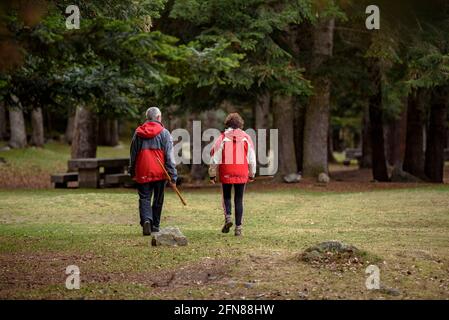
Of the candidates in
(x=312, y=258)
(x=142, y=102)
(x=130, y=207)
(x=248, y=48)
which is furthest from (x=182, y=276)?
(x=142, y=102)

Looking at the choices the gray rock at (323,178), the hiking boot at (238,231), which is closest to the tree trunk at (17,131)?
the gray rock at (323,178)

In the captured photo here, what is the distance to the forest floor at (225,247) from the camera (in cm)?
832

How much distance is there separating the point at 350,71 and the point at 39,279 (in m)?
16.2

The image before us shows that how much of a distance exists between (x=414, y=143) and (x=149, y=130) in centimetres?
1741

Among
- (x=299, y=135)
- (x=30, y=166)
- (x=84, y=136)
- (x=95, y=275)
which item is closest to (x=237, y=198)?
(x=95, y=275)

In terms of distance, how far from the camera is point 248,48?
2092cm

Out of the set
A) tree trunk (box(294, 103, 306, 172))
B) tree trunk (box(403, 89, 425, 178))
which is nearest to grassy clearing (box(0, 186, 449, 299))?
tree trunk (box(403, 89, 425, 178))

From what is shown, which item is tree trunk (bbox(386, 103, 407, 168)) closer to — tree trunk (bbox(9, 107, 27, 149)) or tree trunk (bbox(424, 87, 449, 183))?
tree trunk (bbox(424, 87, 449, 183))

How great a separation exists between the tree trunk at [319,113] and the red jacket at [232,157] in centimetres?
1258

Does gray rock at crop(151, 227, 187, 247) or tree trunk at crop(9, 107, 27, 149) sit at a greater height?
tree trunk at crop(9, 107, 27, 149)

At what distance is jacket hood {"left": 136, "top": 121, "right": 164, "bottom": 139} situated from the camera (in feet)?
38.2

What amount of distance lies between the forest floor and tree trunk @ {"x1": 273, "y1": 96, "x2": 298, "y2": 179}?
15.4 feet

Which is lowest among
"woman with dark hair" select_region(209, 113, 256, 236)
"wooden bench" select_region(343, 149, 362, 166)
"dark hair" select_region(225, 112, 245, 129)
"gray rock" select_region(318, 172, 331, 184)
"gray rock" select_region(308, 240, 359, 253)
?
"wooden bench" select_region(343, 149, 362, 166)

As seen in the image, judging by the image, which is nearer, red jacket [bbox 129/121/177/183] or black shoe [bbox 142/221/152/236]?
red jacket [bbox 129/121/177/183]
